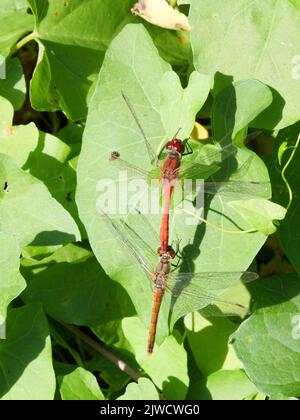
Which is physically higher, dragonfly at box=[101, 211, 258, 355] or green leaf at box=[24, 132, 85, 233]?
green leaf at box=[24, 132, 85, 233]

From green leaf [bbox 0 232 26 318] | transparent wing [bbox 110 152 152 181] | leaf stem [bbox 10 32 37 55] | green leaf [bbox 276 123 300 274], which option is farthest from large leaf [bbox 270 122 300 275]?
leaf stem [bbox 10 32 37 55]

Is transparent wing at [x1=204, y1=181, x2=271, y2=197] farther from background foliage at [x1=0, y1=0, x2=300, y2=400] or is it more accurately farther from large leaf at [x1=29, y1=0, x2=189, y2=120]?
large leaf at [x1=29, y1=0, x2=189, y2=120]

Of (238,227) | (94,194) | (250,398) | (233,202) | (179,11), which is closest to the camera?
(233,202)

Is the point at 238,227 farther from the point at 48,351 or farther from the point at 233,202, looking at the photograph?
the point at 48,351

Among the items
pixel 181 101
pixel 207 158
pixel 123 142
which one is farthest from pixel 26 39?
pixel 207 158

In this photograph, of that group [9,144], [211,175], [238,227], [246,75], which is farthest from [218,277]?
[9,144]

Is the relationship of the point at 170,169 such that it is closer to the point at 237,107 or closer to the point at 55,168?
the point at 237,107
